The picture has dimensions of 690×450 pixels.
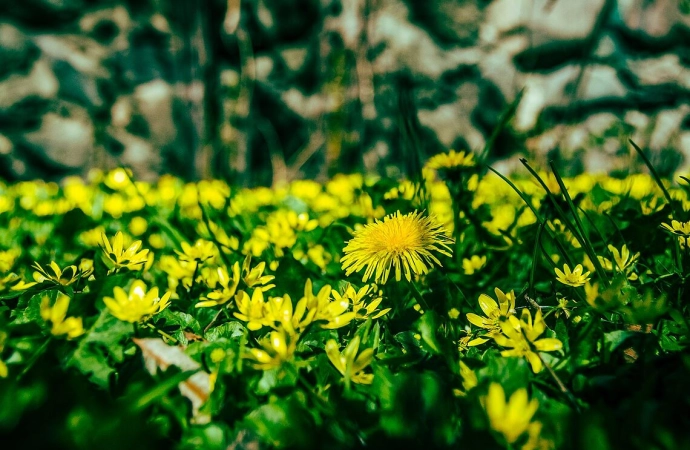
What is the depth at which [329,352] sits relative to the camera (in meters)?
0.49

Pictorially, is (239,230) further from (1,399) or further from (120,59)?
(120,59)

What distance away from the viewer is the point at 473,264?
2.84 feet

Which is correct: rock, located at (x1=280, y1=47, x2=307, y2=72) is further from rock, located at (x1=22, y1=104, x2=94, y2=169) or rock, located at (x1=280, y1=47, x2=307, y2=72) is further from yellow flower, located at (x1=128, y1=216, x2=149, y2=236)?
yellow flower, located at (x1=128, y1=216, x2=149, y2=236)

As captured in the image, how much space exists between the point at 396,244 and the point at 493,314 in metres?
0.16

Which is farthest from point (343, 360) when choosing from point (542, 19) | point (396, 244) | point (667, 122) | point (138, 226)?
point (667, 122)

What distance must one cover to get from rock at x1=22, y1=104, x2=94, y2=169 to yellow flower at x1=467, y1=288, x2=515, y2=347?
11.5ft

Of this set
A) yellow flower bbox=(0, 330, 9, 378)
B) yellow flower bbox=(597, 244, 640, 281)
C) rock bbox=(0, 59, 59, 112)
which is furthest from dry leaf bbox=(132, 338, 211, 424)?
rock bbox=(0, 59, 59, 112)

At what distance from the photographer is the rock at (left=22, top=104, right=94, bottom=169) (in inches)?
130

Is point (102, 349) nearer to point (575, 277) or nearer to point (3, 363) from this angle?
point (3, 363)

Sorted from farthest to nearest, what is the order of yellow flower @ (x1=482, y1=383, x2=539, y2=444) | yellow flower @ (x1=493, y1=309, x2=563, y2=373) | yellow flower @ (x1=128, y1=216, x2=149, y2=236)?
1. yellow flower @ (x1=128, y1=216, x2=149, y2=236)
2. yellow flower @ (x1=493, y1=309, x2=563, y2=373)
3. yellow flower @ (x1=482, y1=383, x2=539, y2=444)

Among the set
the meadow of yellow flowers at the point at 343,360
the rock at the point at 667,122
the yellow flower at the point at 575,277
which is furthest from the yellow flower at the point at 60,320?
the rock at the point at 667,122

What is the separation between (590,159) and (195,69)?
2.95 meters

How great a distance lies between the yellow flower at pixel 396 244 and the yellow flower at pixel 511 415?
0.26 meters

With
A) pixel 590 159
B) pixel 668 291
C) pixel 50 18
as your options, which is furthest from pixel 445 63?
pixel 668 291
